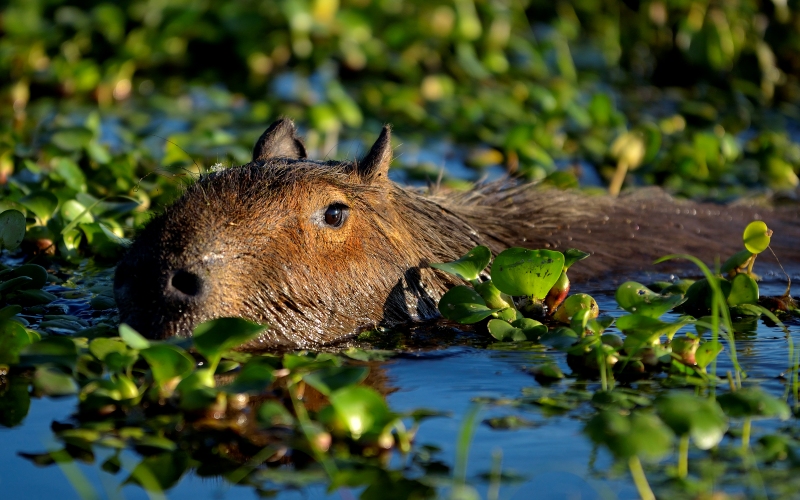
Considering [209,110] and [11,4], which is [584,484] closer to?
[209,110]

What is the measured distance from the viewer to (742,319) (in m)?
5.21

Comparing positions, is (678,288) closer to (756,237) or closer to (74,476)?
(756,237)

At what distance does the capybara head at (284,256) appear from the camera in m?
4.31

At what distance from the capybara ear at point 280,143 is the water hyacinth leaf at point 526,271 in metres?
1.35

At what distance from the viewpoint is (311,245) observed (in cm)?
479

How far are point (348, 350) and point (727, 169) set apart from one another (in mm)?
5823

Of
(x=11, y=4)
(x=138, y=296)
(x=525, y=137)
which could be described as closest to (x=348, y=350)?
(x=138, y=296)

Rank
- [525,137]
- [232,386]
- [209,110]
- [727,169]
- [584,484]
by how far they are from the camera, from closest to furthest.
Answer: [584,484]
[232,386]
[525,137]
[727,169]
[209,110]

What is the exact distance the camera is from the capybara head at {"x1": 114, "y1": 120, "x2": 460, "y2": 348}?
4.31 m

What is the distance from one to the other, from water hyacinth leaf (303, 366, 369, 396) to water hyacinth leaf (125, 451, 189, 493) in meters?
0.47

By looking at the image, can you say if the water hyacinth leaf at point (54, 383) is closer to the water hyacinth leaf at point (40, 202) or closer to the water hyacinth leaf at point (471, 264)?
the water hyacinth leaf at point (471, 264)

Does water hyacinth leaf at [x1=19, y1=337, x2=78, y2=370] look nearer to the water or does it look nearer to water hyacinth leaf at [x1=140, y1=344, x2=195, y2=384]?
the water

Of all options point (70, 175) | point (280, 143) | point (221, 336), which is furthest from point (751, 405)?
point (70, 175)

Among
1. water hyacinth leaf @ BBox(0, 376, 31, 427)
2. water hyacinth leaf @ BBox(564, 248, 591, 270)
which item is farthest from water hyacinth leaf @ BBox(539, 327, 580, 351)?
water hyacinth leaf @ BBox(0, 376, 31, 427)
